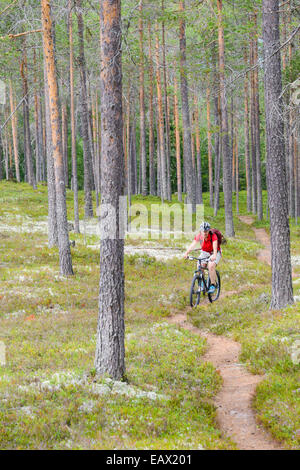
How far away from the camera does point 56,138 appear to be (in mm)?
17156

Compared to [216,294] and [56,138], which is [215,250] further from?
[56,138]

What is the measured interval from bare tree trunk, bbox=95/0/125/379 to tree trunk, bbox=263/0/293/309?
5.44 meters

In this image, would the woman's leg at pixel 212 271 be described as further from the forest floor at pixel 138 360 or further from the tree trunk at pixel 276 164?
the tree trunk at pixel 276 164

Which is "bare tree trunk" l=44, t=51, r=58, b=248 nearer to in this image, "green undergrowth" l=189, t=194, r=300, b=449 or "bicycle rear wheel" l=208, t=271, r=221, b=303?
"green undergrowth" l=189, t=194, r=300, b=449

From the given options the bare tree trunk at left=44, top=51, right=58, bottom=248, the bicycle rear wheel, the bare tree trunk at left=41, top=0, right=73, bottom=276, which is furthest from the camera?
the bare tree trunk at left=44, top=51, right=58, bottom=248

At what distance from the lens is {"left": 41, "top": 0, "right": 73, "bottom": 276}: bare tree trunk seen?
1680 centimetres

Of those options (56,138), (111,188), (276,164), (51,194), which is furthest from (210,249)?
(51,194)

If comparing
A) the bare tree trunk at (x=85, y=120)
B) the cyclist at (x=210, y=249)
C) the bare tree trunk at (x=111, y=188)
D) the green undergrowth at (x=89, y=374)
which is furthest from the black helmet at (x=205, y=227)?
the bare tree trunk at (x=85, y=120)

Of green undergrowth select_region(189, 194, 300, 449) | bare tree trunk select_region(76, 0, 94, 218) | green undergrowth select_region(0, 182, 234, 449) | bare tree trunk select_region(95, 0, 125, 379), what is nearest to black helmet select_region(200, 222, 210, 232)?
green undergrowth select_region(189, 194, 300, 449)

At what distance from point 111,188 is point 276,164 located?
5.92 meters

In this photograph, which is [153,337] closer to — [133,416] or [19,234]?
[133,416]

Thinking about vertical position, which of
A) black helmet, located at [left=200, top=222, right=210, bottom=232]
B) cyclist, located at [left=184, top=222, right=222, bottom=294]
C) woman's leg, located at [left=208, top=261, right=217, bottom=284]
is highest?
black helmet, located at [left=200, top=222, right=210, bottom=232]
